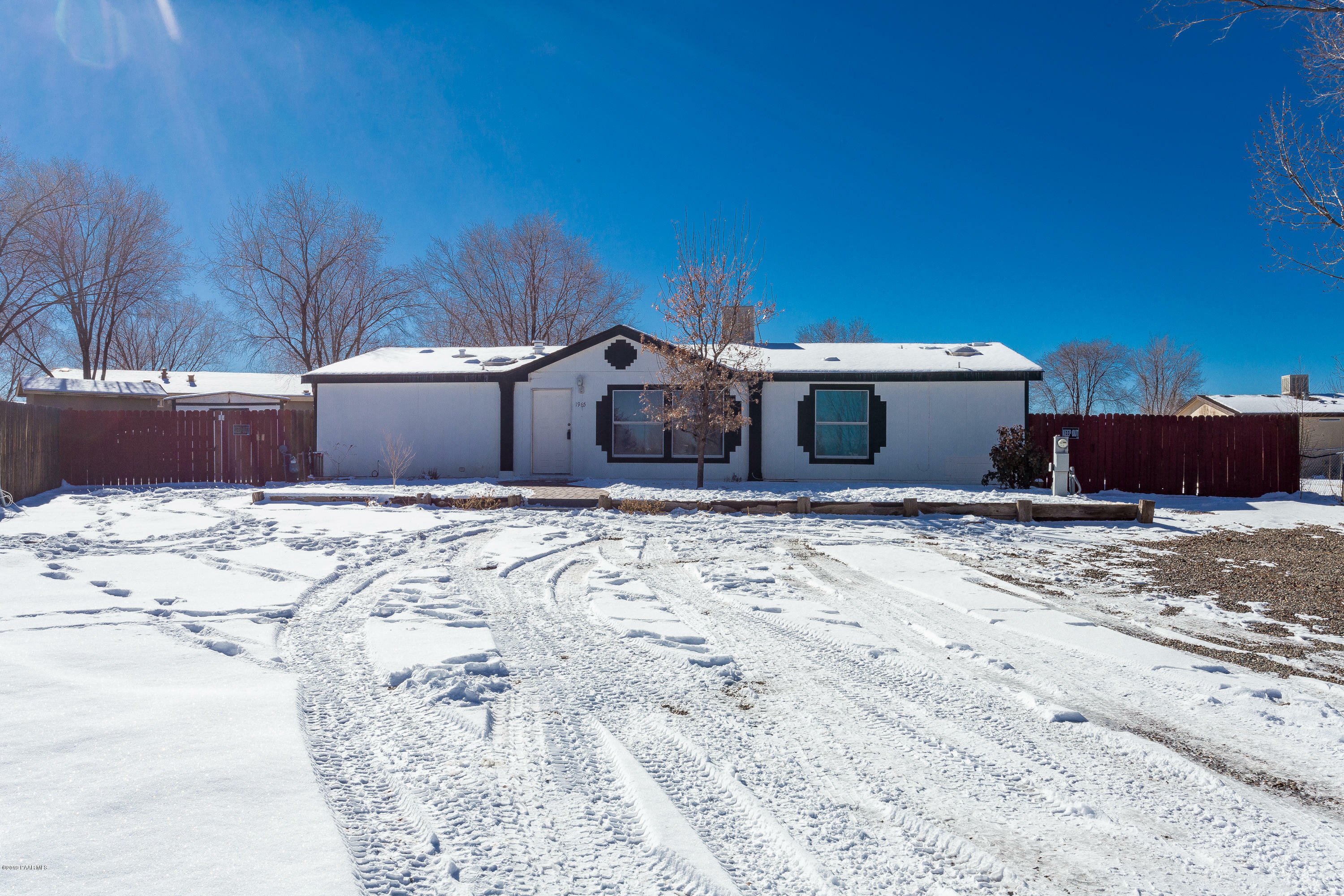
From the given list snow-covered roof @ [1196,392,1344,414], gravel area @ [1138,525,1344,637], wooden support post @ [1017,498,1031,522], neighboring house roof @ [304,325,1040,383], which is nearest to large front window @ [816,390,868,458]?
neighboring house roof @ [304,325,1040,383]

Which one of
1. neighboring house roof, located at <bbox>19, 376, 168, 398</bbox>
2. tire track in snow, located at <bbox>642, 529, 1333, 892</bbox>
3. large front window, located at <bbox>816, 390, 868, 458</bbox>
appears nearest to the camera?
tire track in snow, located at <bbox>642, 529, 1333, 892</bbox>

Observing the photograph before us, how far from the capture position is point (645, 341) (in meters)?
14.4

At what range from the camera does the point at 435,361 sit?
16719 mm

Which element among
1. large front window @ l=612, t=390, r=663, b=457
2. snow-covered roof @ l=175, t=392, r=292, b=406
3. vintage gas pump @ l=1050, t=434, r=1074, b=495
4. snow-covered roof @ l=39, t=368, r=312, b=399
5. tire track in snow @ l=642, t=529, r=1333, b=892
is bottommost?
tire track in snow @ l=642, t=529, r=1333, b=892

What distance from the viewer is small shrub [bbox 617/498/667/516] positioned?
10383 mm

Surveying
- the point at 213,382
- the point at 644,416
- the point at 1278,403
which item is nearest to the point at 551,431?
the point at 644,416

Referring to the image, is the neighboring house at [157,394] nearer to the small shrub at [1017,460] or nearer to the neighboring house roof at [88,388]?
the neighboring house roof at [88,388]

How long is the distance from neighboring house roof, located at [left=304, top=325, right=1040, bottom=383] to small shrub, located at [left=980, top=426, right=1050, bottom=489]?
1.25 m

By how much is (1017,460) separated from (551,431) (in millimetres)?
9610

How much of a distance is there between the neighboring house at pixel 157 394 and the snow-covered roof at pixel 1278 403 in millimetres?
38000

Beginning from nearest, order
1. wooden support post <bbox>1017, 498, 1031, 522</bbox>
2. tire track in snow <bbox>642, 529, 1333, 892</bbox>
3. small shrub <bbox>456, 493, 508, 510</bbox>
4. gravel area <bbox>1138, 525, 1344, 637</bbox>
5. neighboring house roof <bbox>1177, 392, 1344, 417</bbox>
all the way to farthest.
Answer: tire track in snow <bbox>642, 529, 1333, 892</bbox>
gravel area <bbox>1138, 525, 1344, 637</bbox>
wooden support post <bbox>1017, 498, 1031, 522</bbox>
small shrub <bbox>456, 493, 508, 510</bbox>
neighboring house roof <bbox>1177, 392, 1344, 417</bbox>

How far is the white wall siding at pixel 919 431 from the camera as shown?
14273mm

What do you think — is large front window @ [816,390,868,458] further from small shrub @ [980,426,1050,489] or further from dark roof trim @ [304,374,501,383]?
dark roof trim @ [304,374,501,383]

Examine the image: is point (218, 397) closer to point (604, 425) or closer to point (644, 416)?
point (604, 425)
